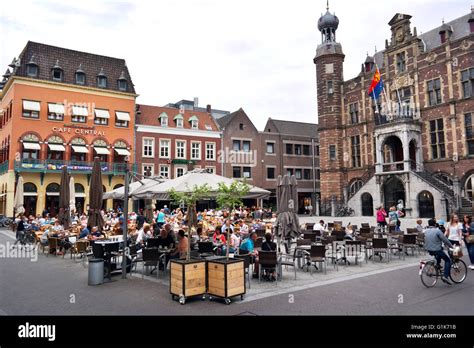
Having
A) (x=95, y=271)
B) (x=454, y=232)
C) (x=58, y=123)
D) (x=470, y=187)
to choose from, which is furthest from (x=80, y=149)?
(x=470, y=187)

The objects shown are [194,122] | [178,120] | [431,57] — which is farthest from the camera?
[194,122]

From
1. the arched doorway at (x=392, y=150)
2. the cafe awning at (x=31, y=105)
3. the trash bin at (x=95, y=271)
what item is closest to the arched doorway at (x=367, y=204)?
the arched doorway at (x=392, y=150)

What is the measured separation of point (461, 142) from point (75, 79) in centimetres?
3579

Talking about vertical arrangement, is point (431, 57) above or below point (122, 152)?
above

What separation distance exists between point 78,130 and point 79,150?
2209 mm

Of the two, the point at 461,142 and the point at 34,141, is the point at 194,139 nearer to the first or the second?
the point at 34,141

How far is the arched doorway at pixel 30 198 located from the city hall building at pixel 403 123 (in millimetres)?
28575

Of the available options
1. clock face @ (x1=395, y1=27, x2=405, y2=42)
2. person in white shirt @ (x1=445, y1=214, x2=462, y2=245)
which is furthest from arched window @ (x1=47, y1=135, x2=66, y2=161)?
clock face @ (x1=395, y1=27, x2=405, y2=42)

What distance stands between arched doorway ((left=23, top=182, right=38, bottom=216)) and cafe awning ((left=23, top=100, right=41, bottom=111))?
268 inches

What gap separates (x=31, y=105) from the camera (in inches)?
1235

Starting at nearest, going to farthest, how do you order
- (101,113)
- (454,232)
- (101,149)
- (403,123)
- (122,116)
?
(454,232), (403,123), (101,149), (101,113), (122,116)

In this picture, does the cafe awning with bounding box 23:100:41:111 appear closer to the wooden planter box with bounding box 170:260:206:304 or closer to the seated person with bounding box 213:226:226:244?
the seated person with bounding box 213:226:226:244

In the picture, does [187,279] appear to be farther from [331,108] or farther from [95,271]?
[331,108]

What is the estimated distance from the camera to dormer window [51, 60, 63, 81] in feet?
109
